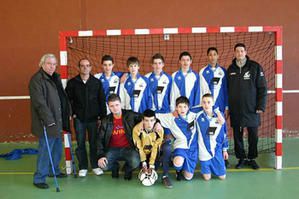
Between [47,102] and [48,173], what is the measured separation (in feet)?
3.40

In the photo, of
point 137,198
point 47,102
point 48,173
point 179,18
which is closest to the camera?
point 137,198

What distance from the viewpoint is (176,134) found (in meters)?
4.54

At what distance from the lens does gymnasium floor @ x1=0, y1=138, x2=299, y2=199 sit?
156 inches

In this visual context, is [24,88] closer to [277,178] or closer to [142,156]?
[142,156]

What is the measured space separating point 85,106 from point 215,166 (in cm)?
190

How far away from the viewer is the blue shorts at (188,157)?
14.5 feet

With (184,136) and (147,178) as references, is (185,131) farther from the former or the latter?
(147,178)

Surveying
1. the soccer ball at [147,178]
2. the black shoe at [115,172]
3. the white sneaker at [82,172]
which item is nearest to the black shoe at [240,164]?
the soccer ball at [147,178]

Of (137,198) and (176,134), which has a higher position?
(176,134)

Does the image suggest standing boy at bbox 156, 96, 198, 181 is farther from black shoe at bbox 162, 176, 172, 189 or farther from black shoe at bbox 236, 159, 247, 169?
black shoe at bbox 236, 159, 247, 169

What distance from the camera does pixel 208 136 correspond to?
14.8 feet

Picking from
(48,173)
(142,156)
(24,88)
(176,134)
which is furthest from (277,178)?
(24,88)

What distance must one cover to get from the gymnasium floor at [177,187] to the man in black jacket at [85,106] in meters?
0.32

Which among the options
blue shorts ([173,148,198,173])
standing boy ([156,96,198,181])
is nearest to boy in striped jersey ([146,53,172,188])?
standing boy ([156,96,198,181])
